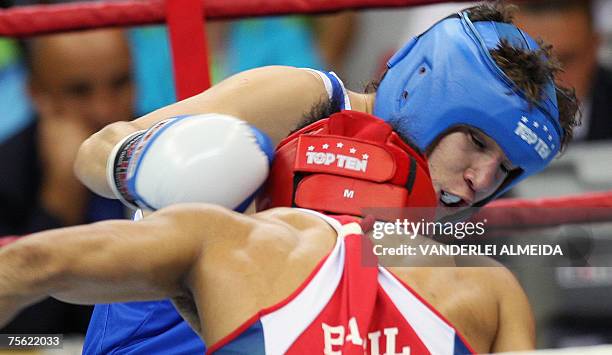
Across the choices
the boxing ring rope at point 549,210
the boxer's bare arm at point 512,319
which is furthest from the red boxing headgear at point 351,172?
the boxing ring rope at point 549,210

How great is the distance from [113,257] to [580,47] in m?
1.69

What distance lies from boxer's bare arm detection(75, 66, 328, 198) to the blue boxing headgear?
14cm

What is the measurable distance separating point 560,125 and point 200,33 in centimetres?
82

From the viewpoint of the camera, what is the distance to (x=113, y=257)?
1.03 m

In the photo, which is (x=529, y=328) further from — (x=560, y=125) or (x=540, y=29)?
(x=540, y=29)

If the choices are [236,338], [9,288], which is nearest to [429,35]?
[236,338]

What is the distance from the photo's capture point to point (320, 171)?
1.27 metres

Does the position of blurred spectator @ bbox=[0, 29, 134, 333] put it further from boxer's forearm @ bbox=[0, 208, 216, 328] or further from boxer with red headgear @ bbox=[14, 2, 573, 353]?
boxer's forearm @ bbox=[0, 208, 216, 328]

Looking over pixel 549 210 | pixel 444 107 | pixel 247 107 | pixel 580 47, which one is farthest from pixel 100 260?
pixel 580 47

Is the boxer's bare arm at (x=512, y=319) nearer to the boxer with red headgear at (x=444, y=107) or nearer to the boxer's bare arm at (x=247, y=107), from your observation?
the boxer with red headgear at (x=444, y=107)

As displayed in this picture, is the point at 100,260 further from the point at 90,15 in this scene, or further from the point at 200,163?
the point at 90,15

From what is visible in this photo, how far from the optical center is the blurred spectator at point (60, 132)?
7.23 ft

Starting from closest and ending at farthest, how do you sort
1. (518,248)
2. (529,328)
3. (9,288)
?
(9,288) → (529,328) → (518,248)

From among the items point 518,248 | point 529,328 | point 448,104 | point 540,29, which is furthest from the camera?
point 540,29
